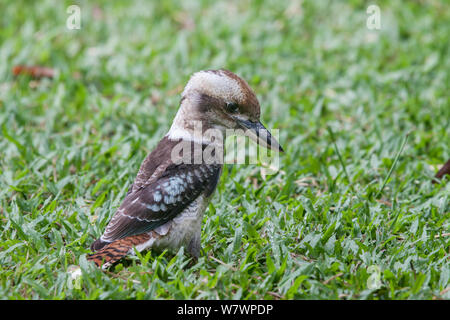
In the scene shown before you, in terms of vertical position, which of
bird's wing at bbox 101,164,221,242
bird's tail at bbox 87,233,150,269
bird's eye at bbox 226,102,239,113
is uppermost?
bird's eye at bbox 226,102,239,113

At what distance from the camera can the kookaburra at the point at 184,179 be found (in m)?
3.69

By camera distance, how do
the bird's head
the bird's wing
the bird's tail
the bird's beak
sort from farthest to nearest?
1. the bird's beak
2. the bird's head
3. the bird's wing
4. the bird's tail

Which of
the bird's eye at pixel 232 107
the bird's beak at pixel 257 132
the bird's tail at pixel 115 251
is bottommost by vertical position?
the bird's tail at pixel 115 251

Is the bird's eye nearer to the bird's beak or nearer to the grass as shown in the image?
the bird's beak

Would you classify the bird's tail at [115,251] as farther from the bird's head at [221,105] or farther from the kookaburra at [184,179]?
the bird's head at [221,105]

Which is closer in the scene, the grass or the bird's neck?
the grass

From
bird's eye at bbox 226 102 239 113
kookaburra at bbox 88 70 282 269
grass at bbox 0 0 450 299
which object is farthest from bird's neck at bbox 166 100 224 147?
grass at bbox 0 0 450 299

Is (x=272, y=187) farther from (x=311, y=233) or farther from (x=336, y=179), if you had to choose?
(x=311, y=233)

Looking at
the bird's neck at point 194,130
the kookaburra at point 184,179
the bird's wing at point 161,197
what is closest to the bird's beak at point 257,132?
the kookaburra at point 184,179

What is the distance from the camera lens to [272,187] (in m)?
4.88

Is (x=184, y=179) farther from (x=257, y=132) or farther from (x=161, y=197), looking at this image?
(x=257, y=132)

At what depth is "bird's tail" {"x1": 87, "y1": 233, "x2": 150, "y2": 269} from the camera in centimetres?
354

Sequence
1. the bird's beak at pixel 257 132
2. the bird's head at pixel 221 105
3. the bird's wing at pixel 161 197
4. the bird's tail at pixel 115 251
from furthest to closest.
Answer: the bird's beak at pixel 257 132 → the bird's head at pixel 221 105 → the bird's wing at pixel 161 197 → the bird's tail at pixel 115 251
